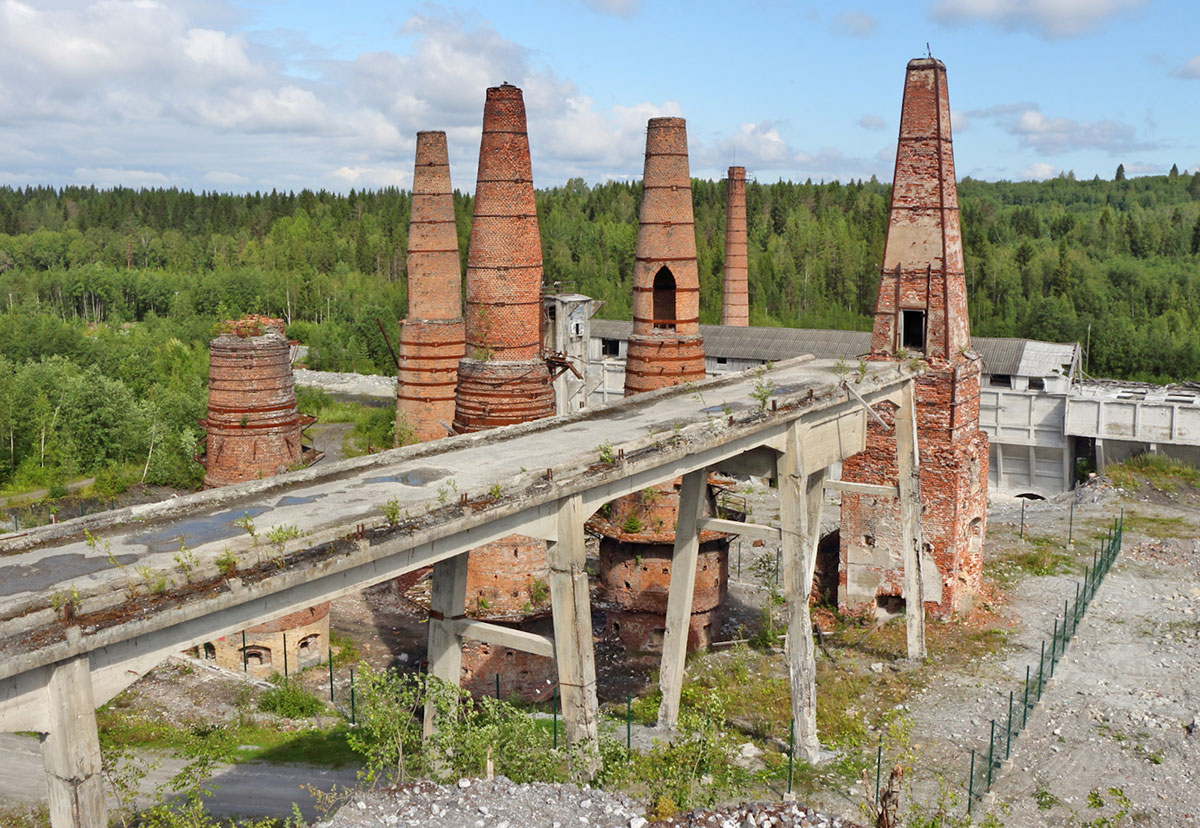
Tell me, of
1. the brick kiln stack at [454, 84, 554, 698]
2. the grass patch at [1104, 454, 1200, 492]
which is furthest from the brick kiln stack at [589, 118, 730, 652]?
the grass patch at [1104, 454, 1200, 492]

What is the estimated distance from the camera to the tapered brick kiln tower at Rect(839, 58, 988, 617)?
736 inches

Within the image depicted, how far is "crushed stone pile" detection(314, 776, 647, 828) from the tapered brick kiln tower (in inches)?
404

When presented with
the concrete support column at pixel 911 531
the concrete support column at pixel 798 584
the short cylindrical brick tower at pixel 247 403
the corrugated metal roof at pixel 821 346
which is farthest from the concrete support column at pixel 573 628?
the corrugated metal roof at pixel 821 346

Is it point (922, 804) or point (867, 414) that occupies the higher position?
point (867, 414)

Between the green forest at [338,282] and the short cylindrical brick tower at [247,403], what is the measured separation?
54.8 ft

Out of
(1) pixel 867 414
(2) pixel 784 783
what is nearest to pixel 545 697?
(2) pixel 784 783

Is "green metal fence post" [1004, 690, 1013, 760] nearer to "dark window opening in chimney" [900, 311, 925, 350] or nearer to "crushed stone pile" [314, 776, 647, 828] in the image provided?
"crushed stone pile" [314, 776, 647, 828]

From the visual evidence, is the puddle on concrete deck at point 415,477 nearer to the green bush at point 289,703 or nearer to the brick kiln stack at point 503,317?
the brick kiln stack at point 503,317

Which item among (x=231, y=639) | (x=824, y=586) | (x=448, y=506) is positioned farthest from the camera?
(x=824, y=586)

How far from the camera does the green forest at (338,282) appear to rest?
3838 centimetres

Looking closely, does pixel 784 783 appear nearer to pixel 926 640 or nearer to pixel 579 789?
pixel 579 789

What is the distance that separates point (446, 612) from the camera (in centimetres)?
1264

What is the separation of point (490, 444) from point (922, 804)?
23.1 feet

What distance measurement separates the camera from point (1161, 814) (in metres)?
12.6
